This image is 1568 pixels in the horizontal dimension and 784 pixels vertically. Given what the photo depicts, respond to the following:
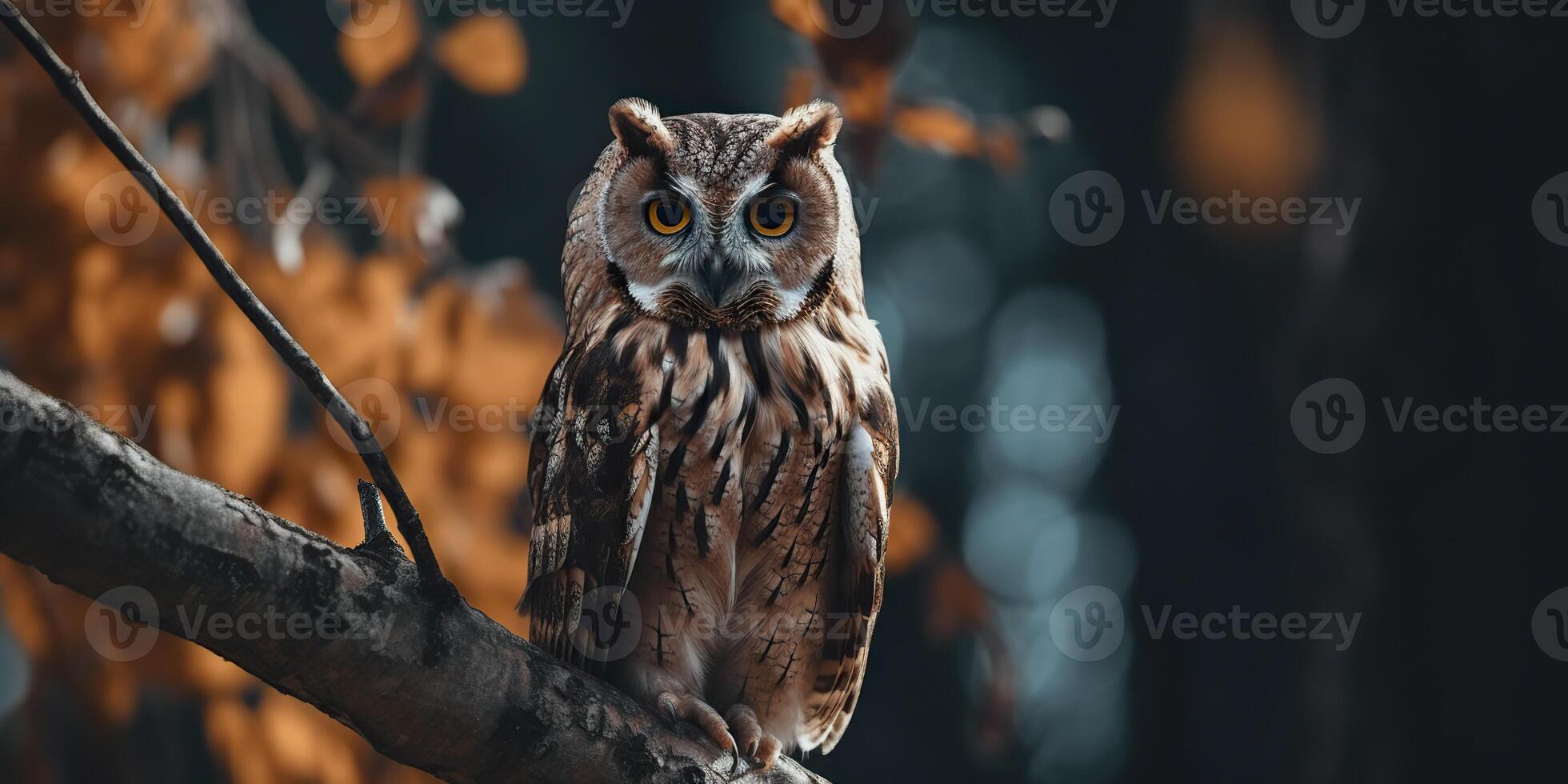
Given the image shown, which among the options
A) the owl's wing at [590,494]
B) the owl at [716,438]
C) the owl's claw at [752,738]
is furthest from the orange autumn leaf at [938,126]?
the owl's claw at [752,738]

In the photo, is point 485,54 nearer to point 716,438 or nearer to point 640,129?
point 640,129

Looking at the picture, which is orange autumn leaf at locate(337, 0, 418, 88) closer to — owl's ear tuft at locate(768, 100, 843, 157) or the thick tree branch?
owl's ear tuft at locate(768, 100, 843, 157)

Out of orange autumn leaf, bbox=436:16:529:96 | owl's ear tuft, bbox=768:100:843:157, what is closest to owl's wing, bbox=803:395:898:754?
owl's ear tuft, bbox=768:100:843:157

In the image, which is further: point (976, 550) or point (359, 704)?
Result: point (976, 550)

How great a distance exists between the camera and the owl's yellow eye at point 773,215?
64.6 inches

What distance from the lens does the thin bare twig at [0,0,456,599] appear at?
82 centimetres

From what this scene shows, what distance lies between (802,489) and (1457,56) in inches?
63.1

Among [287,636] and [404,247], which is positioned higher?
[404,247]

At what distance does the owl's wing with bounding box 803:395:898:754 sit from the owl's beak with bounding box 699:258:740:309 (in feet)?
0.88

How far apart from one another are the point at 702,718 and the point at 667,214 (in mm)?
722

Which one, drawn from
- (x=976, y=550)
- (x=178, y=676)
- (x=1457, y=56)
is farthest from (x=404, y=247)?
(x=976, y=550)

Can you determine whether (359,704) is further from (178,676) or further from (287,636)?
(178,676)

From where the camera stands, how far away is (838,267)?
67.1 inches

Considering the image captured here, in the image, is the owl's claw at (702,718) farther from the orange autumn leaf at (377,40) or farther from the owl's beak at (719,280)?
the orange autumn leaf at (377,40)
